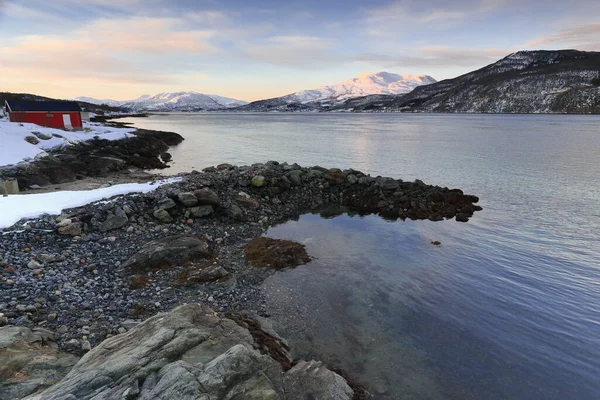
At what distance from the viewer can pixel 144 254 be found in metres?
13.5

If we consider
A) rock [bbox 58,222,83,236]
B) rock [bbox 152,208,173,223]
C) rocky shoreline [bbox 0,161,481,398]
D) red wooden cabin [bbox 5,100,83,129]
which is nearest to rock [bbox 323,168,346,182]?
rocky shoreline [bbox 0,161,481,398]

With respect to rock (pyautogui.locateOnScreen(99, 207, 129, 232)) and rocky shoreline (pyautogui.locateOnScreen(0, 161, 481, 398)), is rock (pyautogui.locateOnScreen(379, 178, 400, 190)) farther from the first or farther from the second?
rock (pyautogui.locateOnScreen(99, 207, 129, 232))

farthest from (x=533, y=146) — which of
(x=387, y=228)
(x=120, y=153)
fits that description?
(x=120, y=153)

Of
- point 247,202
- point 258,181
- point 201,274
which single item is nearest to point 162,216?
point 247,202

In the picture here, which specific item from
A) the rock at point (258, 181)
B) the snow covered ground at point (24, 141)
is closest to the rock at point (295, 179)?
the rock at point (258, 181)

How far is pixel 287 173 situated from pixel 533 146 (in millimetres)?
48595

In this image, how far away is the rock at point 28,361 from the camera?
6363 millimetres

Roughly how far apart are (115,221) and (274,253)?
782 cm

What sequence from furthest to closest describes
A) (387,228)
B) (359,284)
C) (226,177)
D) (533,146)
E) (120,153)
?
(533,146)
(120,153)
(226,177)
(387,228)
(359,284)

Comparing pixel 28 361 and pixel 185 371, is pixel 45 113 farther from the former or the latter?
pixel 185 371

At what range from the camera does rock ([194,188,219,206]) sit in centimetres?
1888

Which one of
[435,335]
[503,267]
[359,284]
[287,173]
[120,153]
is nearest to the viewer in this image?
[435,335]

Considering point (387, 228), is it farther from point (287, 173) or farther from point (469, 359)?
point (469, 359)

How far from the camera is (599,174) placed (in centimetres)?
3284
